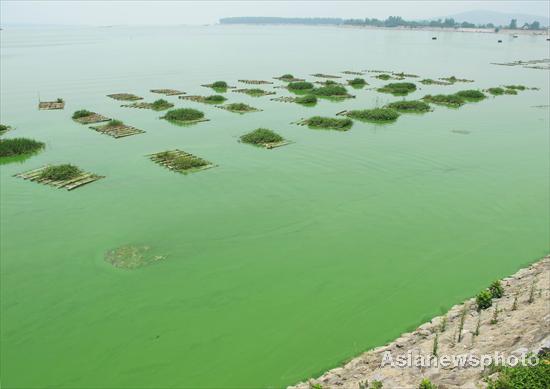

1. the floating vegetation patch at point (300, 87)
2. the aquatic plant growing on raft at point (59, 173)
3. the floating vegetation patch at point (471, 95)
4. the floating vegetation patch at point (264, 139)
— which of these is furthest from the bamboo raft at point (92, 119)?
the floating vegetation patch at point (471, 95)

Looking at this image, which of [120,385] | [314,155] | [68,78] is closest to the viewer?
[120,385]

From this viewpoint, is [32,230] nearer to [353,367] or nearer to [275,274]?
[275,274]

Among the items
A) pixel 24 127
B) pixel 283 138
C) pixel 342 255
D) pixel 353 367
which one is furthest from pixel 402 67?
pixel 353 367

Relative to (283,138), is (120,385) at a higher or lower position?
lower

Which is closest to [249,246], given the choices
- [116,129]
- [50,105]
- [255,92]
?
[116,129]

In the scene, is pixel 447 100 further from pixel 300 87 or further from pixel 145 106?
pixel 145 106

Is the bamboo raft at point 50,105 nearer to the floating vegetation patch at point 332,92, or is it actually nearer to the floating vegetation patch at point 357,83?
the floating vegetation patch at point 332,92

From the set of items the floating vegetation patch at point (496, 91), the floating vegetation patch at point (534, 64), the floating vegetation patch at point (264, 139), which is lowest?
the floating vegetation patch at point (264, 139)

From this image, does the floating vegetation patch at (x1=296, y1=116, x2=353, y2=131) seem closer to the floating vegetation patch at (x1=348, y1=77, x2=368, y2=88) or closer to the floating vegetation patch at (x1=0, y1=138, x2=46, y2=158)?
the floating vegetation patch at (x1=0, y1=138, x2=46, y2=158)
